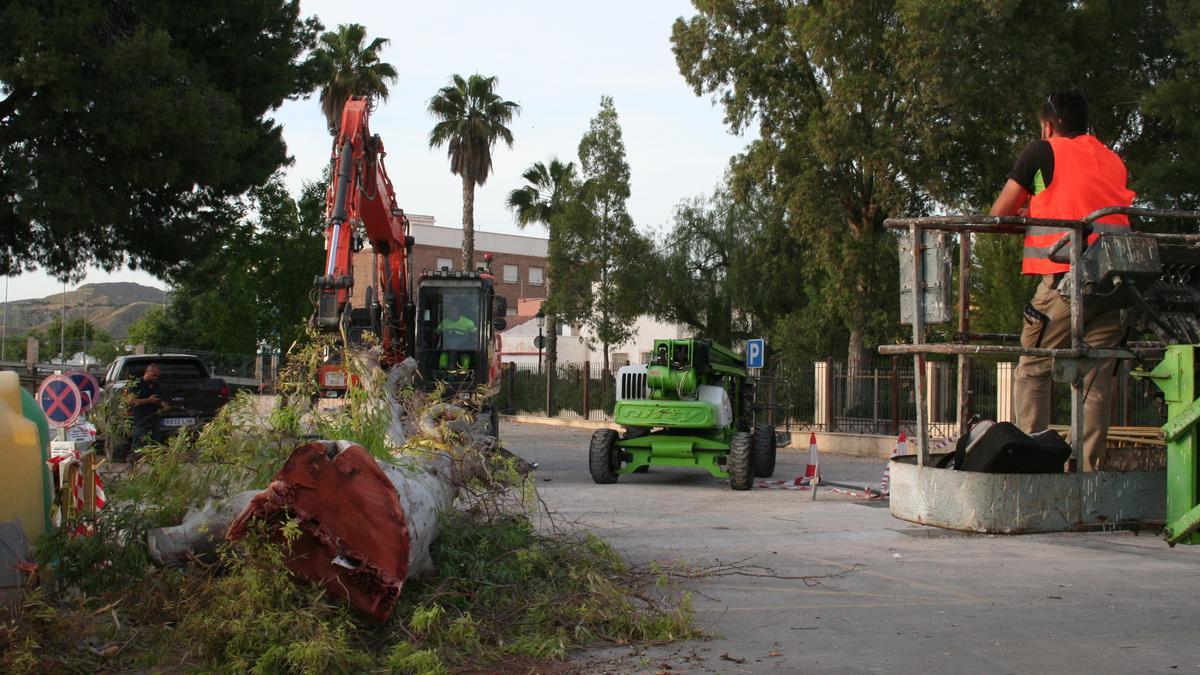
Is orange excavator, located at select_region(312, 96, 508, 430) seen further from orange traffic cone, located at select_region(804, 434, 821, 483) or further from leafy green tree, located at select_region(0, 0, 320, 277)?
leafy green tree, located at select_region(0, 0, 320, 277)

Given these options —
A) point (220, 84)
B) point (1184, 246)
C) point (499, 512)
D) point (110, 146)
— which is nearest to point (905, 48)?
point (220, 84)

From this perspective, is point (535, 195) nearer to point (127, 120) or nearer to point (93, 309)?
point (127, 120)

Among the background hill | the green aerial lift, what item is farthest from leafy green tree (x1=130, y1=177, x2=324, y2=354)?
Result: the background hill

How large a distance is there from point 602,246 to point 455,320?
2037 centimetres

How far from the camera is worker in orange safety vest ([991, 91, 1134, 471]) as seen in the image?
324 inches

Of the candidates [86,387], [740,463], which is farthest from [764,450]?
[86,387]

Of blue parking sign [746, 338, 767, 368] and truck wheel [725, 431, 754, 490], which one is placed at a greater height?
blue parking sign [746, 338, 767, 368]

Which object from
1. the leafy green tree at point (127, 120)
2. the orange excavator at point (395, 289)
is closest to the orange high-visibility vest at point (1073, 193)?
the orange excavator at point (395, 289)

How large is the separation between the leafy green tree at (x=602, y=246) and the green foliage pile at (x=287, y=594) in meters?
29.9

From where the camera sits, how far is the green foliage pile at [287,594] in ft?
15.8

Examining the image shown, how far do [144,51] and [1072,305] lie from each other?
1841 centimetres

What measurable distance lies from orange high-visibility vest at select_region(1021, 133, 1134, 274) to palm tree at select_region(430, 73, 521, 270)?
3665cm

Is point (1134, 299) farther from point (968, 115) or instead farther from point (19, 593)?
point (968, 115)

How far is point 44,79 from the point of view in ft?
65.8
